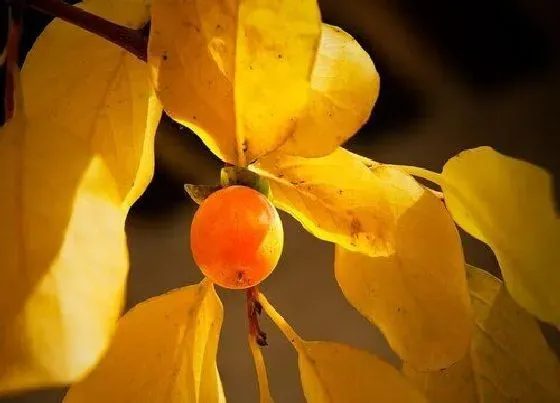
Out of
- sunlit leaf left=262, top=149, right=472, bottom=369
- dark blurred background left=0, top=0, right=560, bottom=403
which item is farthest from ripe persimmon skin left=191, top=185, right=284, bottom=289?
dark blurred background left=0, top=0, right=560, bottom=403

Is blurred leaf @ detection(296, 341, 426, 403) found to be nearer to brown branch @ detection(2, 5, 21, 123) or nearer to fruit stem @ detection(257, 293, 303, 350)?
fruit stem @ detection(257, 293, 303, 350)

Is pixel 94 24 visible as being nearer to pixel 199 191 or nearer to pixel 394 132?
pixel 199 191

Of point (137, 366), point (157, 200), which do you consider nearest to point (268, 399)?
point (137, 366)

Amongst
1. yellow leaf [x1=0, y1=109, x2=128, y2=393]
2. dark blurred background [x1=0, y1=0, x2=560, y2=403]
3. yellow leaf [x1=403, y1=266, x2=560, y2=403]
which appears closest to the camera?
yellow leaf [x1=0, y1=109, x2=128, y2=393]

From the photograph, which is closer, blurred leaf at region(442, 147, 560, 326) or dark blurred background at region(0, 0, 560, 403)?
blurred leaf at region(442, 147, 560, 326)

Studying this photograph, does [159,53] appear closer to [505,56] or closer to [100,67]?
[100,67]

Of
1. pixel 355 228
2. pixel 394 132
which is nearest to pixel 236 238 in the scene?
pixel 355 228
